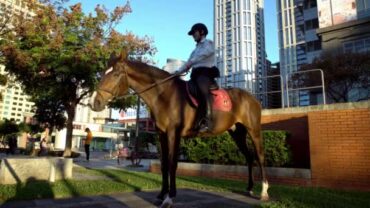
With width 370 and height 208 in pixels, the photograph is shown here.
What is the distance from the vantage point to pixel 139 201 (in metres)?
6.52

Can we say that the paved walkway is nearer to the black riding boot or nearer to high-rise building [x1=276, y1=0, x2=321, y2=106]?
the black riding boot

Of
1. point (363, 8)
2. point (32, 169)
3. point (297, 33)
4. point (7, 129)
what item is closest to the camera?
point (32, 169)

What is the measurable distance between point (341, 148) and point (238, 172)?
11.0ft

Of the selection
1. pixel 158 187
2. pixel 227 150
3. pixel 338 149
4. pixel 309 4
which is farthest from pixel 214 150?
pixel 309 4

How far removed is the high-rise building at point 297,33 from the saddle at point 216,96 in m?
38.8

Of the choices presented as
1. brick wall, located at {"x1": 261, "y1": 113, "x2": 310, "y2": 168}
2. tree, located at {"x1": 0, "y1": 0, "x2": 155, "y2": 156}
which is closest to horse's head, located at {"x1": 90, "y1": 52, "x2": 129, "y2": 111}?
brick wall, located at {"x1": 261, "y1": 113, "x2": 310, "y2": 168}

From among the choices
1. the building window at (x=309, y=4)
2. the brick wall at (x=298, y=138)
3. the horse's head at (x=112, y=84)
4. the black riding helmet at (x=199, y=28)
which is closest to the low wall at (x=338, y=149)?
the brick wall at (x=298, y=138)

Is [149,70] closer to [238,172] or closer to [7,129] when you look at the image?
[238,172]

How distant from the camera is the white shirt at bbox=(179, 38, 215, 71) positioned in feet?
21.0

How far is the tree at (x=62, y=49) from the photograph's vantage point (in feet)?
56.5

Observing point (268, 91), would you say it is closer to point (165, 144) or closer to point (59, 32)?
point (165, 144)

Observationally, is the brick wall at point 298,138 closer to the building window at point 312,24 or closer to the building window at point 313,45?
the building window at point 313,45

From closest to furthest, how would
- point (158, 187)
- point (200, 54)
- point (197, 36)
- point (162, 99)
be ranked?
point (162, 99) < point (200, 54) < point (197, 36) < point (158, 187)

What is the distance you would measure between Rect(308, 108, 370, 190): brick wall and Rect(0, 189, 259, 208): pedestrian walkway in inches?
143
